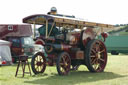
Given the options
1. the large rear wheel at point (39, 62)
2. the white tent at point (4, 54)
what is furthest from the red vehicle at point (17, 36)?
the large rear wheel at point (39, 62)

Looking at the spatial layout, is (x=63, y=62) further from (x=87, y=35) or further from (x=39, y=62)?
(x=87, y=35)

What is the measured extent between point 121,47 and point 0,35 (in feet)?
58.3

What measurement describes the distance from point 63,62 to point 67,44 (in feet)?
3.38

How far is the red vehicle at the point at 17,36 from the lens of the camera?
65.2ft

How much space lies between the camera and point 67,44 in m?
13.2

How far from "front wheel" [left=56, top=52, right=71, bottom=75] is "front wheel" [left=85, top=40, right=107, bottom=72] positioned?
3.61 ft

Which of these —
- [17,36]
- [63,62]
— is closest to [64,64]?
[63,62]

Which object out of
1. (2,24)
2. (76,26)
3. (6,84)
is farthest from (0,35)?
(6,84)

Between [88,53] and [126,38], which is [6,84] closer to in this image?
[88,53]

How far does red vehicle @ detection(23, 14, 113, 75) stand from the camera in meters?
12.4

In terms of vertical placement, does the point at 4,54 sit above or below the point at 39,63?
above

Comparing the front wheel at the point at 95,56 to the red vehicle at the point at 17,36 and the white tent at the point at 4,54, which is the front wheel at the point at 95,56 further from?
the red vehicle at the point at 17,36

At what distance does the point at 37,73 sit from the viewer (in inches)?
511

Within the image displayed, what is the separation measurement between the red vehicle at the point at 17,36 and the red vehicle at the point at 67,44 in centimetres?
629
